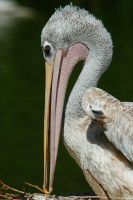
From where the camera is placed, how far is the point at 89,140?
20.8 ft

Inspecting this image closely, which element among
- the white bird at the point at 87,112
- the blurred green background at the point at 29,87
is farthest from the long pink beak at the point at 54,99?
the blurred green background at the point at 29,87

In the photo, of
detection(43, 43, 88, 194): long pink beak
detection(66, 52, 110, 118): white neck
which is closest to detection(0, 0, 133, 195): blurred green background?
detection(43, 43, 88, 194): long pink beak

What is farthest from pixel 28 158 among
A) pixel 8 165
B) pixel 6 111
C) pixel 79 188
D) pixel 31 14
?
pixel 31 14

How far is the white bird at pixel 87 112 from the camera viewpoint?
241 inches

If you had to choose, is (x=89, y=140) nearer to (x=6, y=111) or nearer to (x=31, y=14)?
(x=6, y=111)

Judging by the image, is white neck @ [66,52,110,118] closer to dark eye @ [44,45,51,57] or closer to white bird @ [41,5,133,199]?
white bird @ [41,5,133,199]

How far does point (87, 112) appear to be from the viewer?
609 cm

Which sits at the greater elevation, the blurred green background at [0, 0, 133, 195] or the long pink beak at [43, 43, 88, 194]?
the long pink beak at [43, 43, 88, 194]

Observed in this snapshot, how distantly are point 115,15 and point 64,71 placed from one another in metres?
21.0

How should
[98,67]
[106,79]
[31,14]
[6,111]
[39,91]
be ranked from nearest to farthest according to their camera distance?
1. [98,67]
2. [6,111]
3. [39,91]
4. [106,79]
5. [31,14]

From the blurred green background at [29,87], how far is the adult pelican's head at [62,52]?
338 cm

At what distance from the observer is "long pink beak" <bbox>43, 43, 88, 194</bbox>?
6.57 m

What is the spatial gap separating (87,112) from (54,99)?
0.60 metres

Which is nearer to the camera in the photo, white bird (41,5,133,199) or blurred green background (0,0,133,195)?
white bird (41,5,133,199)
